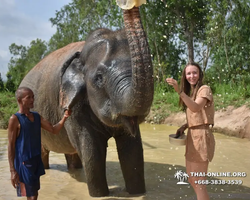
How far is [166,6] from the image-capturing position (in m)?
15.5

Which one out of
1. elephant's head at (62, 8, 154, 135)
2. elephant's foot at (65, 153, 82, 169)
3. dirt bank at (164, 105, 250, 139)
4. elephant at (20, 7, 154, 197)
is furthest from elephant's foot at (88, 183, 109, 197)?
dirt bank at (164, 105, 250, 139)

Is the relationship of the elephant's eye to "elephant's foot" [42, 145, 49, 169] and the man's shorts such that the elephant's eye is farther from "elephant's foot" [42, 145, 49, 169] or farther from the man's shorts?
"elephant's foot" [42, 145, 49, 169]

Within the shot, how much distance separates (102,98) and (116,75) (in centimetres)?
34

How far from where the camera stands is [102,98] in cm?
358

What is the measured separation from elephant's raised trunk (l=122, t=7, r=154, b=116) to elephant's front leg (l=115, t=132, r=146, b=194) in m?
1.11

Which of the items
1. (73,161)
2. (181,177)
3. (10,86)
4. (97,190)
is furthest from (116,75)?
(10,86)

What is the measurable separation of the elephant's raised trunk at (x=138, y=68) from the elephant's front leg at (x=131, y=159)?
1.11 metres

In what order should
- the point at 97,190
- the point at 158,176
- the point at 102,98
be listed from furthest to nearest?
the point at 158,176 → the point at 97,190 → the point at 102,98

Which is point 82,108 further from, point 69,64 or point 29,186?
point 29,186

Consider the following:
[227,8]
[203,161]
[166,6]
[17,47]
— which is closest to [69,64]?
[203,161]

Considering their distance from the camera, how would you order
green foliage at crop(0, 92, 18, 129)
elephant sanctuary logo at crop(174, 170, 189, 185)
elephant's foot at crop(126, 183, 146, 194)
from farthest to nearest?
green foliage at crop(0, 92, 18, 129) < elephant sanctuary logo at crop(174, 170, 189, 185) < elephant's foot at crop(126, 183, 146, 194)

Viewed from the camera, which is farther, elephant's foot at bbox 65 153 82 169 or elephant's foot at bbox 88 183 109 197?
elephant's foot at bbox 65 153 82 169

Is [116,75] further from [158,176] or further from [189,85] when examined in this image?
[158,176]

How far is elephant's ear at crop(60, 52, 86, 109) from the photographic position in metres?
3.81
